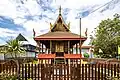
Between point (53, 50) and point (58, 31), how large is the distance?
8.73 feet

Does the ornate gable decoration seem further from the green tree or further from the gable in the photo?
the green tree

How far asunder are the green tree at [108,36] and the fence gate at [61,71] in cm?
3146

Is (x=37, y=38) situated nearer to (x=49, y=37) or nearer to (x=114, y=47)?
(x=49, y=37)

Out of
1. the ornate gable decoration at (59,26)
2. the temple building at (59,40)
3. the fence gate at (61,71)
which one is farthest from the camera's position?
the ornate gable decoration at (59,26)

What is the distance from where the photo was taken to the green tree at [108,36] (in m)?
44.1

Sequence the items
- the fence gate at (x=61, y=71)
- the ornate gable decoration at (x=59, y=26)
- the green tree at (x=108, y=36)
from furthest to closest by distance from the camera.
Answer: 1. the green tree at (x=108, y=36)
2. the ornate gable decoration at (x=59, y=26)
3. the fence gate at (x=61, y=71)

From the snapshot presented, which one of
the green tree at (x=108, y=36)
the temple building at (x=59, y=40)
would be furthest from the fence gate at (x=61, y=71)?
the green tree at (x=108, y=36)

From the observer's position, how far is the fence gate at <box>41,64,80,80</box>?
12.0 meters

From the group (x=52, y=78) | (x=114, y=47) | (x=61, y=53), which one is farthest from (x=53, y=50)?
(x=52, y=78)

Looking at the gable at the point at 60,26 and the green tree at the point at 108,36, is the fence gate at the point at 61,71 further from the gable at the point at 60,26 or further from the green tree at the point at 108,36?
the green tree at the point at 108,36

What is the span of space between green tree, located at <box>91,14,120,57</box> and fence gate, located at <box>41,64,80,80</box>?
31.5m

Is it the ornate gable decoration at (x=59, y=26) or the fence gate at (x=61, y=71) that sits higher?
the ornate gable decoration at (x=59, y=26)

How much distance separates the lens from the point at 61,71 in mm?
12305

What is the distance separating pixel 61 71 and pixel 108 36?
113 feet
